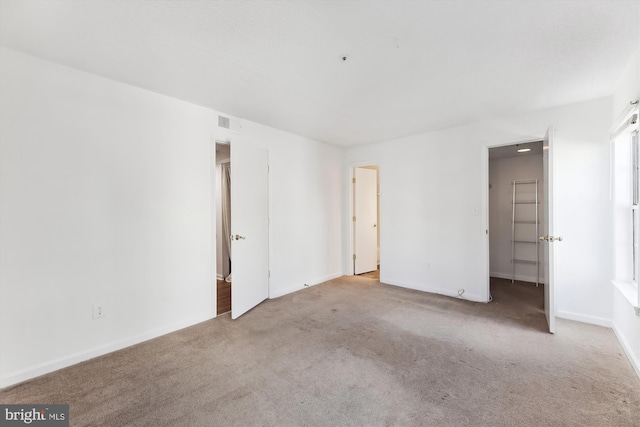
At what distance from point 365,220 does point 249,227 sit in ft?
8.94

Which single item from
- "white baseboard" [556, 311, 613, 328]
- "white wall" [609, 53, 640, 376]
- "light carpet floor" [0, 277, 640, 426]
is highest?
"white wall" [609, 53, 640, 376]

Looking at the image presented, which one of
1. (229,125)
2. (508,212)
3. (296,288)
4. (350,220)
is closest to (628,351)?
(508,212)

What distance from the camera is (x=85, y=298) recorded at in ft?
8.11

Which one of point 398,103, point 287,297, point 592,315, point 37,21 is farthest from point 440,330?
point 37,21

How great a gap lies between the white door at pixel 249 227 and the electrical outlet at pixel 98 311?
1222 mm

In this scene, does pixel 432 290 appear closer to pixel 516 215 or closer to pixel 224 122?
pixel 516 215

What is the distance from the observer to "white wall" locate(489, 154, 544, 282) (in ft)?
16.8

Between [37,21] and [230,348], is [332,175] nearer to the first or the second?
[230,348]

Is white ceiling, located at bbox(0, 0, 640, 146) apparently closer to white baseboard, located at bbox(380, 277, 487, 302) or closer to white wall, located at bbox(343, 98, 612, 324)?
white wall, located at bbox(343, 98, 612, 324)

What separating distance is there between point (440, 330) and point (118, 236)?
3.37 metres

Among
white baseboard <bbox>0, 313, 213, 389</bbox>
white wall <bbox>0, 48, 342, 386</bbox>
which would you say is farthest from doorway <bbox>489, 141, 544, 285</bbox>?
white baseboard <bbox>0, 313, 213, 389</bbox>

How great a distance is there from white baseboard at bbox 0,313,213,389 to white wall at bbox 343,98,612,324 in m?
3.32

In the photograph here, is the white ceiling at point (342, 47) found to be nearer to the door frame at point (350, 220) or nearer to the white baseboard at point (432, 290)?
the door frame at point (350, 220)

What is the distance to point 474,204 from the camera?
4.01 m
